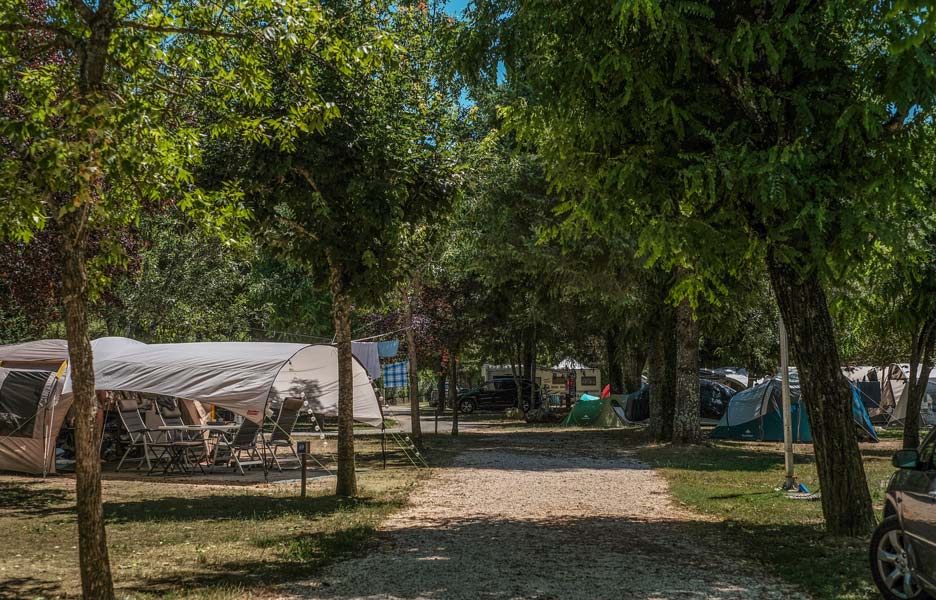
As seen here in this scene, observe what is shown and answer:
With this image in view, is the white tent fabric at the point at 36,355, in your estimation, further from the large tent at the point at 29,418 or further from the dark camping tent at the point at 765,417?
the dark camping tent at the point at 765,417

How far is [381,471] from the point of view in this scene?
16484 millimetres

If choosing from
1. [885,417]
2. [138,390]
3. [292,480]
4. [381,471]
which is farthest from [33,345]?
[885,417]

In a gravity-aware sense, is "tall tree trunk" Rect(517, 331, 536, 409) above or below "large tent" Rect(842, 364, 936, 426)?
above

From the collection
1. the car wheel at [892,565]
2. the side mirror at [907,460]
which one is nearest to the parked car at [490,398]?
the car wheel at [892,565]

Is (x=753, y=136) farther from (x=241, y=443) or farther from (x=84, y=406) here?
(x=241, y=443)

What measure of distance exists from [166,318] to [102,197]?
59.7 feet

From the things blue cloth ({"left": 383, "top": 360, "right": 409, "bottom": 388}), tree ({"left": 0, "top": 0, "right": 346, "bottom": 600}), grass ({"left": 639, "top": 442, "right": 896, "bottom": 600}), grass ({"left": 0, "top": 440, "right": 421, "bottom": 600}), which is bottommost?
grass ({"left": 639, "top": 442, "right": 896, "bottom": 600})

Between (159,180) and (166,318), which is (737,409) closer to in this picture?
(166,318)

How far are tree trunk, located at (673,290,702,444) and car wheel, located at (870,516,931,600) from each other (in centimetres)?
1404

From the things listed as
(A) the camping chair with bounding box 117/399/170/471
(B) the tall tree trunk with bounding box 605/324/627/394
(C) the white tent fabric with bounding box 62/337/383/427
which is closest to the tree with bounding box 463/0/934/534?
(C) the white tent fabric with bounding box 62/337/383/427

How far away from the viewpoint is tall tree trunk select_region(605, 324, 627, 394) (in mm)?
32750

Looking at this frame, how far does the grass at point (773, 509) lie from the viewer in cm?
737

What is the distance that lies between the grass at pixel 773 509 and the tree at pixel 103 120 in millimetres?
5158

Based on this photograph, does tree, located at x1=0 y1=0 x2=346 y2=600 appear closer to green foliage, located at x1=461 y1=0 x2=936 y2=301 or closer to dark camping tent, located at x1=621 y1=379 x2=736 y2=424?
green foliage, located at x1=461 y1=0 x2=936 y2=301
